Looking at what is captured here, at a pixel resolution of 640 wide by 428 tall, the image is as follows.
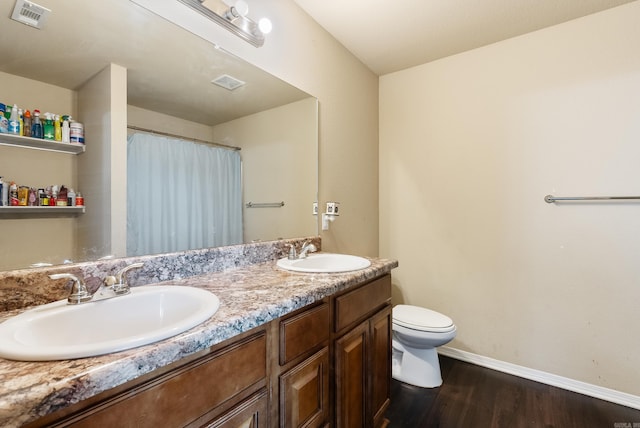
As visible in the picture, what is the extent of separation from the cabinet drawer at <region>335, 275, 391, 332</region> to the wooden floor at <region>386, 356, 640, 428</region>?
2.35 ft

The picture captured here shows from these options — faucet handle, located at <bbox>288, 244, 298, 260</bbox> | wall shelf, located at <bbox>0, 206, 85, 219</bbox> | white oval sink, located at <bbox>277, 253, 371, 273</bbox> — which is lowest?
white oval sink, located at <bbox>277, 253, 371, 273</bbox>

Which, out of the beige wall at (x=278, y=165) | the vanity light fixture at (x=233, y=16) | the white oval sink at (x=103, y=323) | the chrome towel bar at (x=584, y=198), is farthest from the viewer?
the chrome towel bar at (x=584, y=198)

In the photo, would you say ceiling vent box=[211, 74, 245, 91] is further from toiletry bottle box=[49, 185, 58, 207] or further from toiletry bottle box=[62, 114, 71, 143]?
toiletry bottle box=[49, 185, 58, 207]

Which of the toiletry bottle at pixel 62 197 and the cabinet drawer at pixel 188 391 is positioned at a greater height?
the toiletry bottle at pixel 62 197

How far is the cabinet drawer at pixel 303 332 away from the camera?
2.81 feet

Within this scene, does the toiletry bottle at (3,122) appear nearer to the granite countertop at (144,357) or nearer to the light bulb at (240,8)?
the granite countertop at (144,357)

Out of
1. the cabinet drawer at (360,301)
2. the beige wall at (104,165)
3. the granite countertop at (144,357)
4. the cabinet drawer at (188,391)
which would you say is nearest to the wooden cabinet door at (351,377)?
the cabinet drawer at (360,301)

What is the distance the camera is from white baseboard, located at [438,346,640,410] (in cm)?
164

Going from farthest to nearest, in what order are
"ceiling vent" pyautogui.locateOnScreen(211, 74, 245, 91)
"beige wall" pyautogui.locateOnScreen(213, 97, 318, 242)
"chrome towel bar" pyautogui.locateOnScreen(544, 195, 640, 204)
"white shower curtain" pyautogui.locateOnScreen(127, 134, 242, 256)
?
"chrome towel bar" pyautogui.locateOnScreen(544, 195, 640, 204), "beige wall" pyautogui.locateOnScreen(213, 97, 318, 242), "ceiling vent" pyautogui.locateOnScreen(211, 74, 245, 91), "white shower curtain" pyautogui.locateOnScreen(127, 134, 242, 256)

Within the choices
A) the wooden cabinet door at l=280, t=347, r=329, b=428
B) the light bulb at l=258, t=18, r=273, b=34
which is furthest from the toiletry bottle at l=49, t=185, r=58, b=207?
the light bulb at l=258, t=18, r=273, b=34

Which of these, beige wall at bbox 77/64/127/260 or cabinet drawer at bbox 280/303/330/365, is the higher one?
beige wall at bbox 77/64/127/260

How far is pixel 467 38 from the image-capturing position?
196 cm

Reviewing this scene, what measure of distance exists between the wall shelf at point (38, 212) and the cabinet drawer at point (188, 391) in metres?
0.65

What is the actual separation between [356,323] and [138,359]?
0.88 metres
